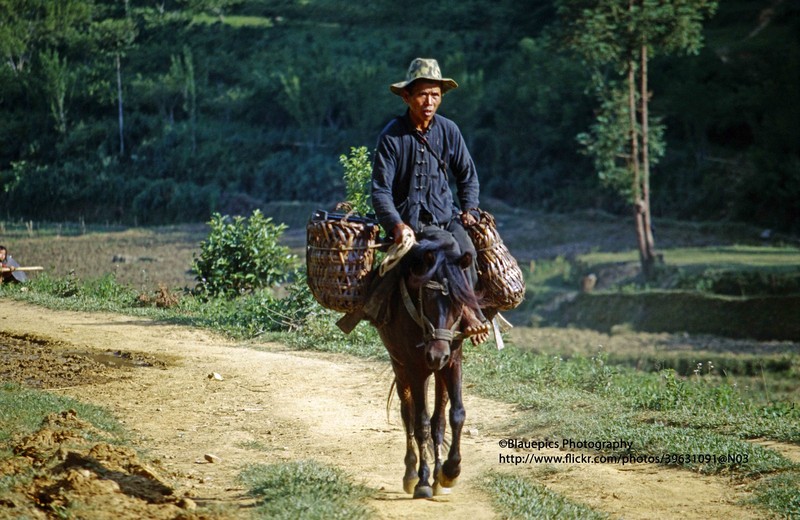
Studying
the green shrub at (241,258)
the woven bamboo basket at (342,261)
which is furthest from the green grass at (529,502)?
the green shrub at (241,258)

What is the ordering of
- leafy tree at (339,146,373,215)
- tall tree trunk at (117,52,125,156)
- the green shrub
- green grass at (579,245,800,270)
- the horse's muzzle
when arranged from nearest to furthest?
the horse's muzzle, leafy tree at (339,146,373,215), the green shrub, green grass at (579,245,800,270), tall tree trunk at (117,52,125,156)

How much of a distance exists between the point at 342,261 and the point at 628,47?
74.8ft


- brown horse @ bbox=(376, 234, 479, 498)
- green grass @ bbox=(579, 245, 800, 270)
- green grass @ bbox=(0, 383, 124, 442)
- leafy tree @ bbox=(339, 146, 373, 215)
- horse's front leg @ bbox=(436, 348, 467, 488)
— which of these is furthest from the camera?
green grass @ bbox=(579, 245, 800, 270)

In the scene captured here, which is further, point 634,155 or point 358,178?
point 634,155

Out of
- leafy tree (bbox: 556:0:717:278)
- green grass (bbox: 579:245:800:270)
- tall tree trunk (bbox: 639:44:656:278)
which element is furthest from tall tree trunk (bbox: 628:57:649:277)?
green grass (bbox: 579:245:800:270)

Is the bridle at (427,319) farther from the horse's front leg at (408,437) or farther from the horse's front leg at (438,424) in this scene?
the horse's front leg at (408,437)

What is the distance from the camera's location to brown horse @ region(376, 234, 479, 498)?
6.04 meters

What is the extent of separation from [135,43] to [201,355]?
2075cm

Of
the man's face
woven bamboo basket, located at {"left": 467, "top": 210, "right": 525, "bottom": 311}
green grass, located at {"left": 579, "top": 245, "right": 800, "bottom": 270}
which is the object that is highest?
the man's face

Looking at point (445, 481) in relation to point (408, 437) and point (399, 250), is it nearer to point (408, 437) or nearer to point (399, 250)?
point (408, 437)

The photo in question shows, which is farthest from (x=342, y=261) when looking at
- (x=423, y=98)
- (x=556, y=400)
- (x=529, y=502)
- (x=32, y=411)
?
(x=556, y=400)

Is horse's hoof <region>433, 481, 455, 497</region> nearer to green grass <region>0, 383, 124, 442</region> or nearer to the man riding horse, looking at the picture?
the man riding horse

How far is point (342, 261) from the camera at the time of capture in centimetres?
645

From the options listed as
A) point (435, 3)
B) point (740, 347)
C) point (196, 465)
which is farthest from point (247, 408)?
point (435, 3)
